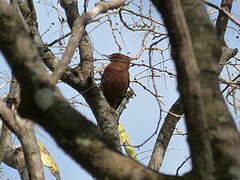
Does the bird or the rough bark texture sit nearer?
the rough bark texture

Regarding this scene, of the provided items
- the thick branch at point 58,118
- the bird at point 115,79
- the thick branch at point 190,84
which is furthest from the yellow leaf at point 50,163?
the thick branch at point 190,84

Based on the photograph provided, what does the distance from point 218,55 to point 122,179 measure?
451 mm

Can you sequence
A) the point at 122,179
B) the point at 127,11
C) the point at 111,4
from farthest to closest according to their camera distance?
the point at 127,11 → the point at 111,4 → the point at 122,179

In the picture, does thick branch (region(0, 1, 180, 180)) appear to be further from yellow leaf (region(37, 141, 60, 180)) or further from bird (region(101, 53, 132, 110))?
yellow leaf (region(37, 141, 60, 180))

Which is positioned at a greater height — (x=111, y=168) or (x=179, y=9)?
(x=179, y=9)

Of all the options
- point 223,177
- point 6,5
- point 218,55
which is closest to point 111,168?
point 223,177

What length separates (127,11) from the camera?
3.38 metres

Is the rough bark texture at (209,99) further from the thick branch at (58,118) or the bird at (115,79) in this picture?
the bird at (115,79)

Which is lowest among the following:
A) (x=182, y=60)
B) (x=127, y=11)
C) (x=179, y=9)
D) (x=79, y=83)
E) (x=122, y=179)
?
(x=122, y=179)

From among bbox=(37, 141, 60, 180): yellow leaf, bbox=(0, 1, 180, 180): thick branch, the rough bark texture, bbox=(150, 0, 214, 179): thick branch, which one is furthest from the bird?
bbox=(150, 0, 214, 179): thick branch

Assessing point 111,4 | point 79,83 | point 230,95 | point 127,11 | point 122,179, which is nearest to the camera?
point 122,179

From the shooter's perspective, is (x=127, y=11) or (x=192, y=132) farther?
(x=127, y=11)

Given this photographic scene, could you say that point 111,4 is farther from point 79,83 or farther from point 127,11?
point 127,11

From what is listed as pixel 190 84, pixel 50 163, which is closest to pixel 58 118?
pixel 190 84
